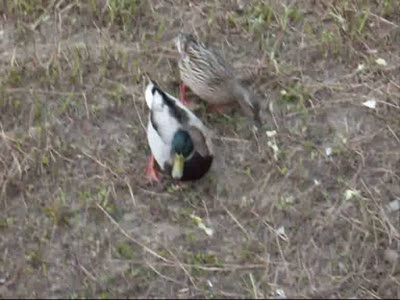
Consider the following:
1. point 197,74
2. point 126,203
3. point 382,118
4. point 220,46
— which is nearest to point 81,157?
point 126,203

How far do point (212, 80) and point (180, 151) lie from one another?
62 cm

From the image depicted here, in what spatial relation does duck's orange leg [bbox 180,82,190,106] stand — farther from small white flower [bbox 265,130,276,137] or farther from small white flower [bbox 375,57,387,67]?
small white flower [bbox 375,57,387,67]

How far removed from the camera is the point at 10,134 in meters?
5.55

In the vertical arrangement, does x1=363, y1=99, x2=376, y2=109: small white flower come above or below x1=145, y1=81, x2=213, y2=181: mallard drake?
below

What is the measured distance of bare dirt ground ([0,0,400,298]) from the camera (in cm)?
496

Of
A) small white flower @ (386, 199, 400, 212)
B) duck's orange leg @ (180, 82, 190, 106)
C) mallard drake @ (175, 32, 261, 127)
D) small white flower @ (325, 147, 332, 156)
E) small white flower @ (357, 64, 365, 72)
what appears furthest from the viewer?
small white flower @ (357, 64, 365, 72)

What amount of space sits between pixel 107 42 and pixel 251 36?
886 millimetres

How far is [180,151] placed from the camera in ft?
17.2

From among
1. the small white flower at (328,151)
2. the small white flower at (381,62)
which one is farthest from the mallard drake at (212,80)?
the small white flower at (381,62)

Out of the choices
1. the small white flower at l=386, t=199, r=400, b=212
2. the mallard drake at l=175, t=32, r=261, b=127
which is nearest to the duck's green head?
the mallard drake at l=175, t=32, r=261, b=127

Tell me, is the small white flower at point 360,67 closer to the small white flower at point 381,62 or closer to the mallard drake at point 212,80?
the small white flower at point 381,62

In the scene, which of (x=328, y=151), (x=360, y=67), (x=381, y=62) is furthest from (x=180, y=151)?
(x=381, y=62)

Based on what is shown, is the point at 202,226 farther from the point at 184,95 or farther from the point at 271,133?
the point at 184,95

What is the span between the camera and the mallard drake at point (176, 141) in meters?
5.26
